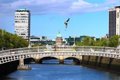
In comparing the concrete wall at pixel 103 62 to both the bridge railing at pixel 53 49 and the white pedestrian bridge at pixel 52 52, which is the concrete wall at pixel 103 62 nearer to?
the bridge railing at pixel 53 49

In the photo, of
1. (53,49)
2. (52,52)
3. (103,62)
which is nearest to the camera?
(52,52)

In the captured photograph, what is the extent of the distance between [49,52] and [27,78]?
48.3 feet

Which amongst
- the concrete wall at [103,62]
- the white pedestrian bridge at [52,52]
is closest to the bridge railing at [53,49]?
the white pedestrian bridge at [52,52]

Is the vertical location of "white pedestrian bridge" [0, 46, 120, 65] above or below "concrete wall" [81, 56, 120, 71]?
above

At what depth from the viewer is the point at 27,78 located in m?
82.1

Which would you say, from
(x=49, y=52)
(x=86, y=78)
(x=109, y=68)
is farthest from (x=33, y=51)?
(x=109, y=68)

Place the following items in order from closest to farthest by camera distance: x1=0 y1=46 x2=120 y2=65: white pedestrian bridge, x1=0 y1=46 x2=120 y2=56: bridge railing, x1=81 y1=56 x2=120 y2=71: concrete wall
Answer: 1. x1=0 y1=46 x2=120 y2=65: white pedestrian bridge
2. x1=0 y1=46 x2=120 y2=56: bridge railing
3. x1=81 y1=56 x2=120 y2=71: concrete wall

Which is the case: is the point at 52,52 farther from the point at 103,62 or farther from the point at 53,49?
the point at 103,62

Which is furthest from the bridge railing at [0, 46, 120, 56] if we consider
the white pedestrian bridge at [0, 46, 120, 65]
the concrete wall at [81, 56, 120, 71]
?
the concrete wall at [81, 56, 120, 71]

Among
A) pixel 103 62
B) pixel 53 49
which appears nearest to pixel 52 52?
pixel 53 49

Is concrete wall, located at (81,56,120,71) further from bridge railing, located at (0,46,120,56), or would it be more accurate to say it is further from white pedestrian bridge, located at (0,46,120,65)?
white pedestrian bridge, located at (0,46,120,65)

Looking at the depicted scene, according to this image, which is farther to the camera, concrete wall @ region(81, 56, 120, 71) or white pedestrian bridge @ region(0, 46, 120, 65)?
concrete wall @ region(81, 56, 120, 71)

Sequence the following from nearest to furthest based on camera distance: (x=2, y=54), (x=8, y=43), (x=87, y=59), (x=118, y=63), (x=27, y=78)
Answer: (x=2, y=54), (x=27, y=78), (x=118, y=63), (x=8, y=43), (x=87, y=59)

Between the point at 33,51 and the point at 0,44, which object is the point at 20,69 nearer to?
the point at 0,44
